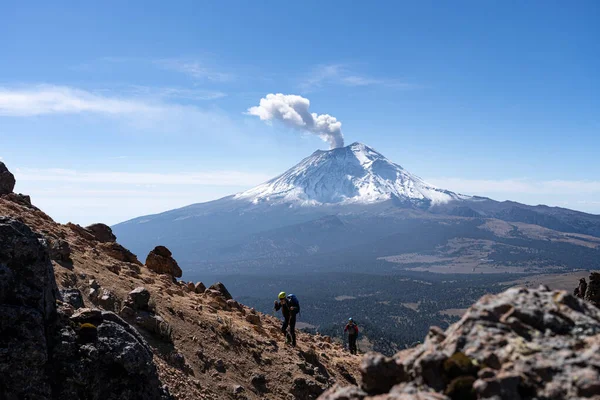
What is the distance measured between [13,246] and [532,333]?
32.6 ft

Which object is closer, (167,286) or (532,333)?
(532,333)

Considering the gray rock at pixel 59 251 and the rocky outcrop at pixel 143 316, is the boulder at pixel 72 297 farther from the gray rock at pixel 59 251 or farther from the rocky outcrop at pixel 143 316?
the gray rock at pixel 59 251

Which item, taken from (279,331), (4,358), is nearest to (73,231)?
(279,331)

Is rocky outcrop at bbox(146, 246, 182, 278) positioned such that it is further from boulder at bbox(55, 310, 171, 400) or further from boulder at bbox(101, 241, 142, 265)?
boulder at bbox(55, 310, 171, 400)

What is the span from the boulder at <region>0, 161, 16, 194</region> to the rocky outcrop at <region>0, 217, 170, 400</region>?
14.0m

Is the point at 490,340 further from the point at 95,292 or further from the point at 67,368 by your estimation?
the point at 95,292

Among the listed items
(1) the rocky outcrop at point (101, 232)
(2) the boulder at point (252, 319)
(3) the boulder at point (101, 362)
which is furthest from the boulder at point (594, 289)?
(1) the rocky outcrop at point (101, 232)

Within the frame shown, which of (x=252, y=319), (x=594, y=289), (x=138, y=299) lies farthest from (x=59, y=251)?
(x=594, y=289)

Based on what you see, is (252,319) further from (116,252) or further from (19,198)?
(19,198)

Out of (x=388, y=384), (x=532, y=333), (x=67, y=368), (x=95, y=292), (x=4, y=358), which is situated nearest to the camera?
(x=532, y=333)

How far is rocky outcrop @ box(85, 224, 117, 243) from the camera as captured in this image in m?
24.2

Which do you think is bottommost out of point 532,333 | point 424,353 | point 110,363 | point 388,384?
point 110,363

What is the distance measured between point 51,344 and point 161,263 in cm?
1478

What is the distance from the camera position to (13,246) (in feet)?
31.8
